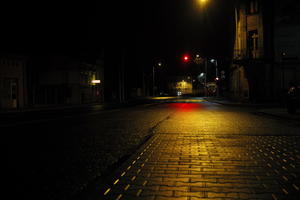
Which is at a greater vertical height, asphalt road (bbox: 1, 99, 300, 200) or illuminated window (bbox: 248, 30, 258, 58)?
illuminated window (bbox: 248, 30, 258, 58)

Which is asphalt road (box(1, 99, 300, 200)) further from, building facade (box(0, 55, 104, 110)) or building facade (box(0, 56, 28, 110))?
building facade (box(0, 55, 104, 110))

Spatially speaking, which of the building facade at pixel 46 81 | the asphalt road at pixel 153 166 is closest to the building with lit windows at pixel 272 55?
the building facade at pixel 46 81

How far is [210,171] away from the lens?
5.89 meters

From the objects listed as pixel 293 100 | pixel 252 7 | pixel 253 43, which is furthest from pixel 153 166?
pixel 252 7

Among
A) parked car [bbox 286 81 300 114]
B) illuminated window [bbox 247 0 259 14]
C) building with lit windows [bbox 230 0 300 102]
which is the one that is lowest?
parked car [bbox 286 81 300 114]

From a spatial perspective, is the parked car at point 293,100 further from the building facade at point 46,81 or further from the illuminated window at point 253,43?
the building facade at point 46,81

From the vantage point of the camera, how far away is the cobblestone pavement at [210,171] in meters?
4.61

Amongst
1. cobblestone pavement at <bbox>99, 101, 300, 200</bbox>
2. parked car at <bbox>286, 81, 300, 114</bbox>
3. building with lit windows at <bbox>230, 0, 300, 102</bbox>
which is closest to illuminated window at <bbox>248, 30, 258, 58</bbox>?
building with lit windows at <bbox>230, 0, 300, 102</bbox>

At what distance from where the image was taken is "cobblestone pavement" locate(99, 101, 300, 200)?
4609 mm

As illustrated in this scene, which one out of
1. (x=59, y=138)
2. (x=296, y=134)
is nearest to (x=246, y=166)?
(x=296, y=134)

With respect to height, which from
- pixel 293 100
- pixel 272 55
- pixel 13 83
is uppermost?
pixel 272 55

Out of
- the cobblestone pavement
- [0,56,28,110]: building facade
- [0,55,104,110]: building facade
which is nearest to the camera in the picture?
the cobblestone pavement

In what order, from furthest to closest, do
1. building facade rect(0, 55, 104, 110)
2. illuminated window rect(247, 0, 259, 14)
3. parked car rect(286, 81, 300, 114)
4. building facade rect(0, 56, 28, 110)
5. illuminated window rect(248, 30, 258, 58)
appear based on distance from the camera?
1. illuminated window rect(248, 30, 258, 58)
2. illuminated window rect(247, 0, 259, 14)
3. building facade rect(0, 55, 104, 110)
4. building facade rect(0, 56, 28, 110)
5. parked car rect(286, 81, 300, 114)

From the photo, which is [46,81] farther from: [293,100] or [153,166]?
[153,166]
